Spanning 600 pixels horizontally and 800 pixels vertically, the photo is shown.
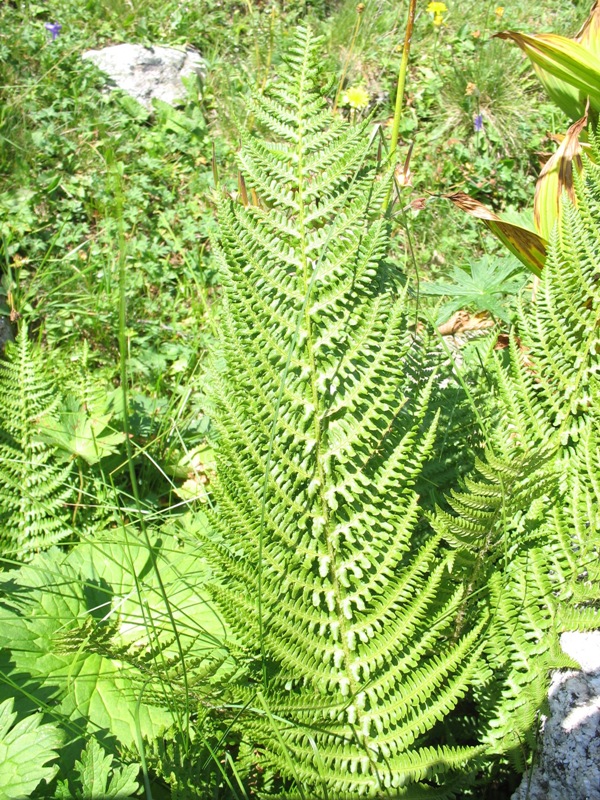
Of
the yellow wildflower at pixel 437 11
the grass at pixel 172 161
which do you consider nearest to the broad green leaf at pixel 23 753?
the grass at pixel 172 161

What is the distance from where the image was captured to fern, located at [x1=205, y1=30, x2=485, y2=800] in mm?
1415

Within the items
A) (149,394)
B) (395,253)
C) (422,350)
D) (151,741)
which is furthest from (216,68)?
(151,741)

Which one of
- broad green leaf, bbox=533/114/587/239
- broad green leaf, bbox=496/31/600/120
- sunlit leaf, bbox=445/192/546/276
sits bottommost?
sunlit leaf, bbox=445/192/546/276

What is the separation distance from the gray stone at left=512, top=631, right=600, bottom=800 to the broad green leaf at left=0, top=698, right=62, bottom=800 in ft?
3.45

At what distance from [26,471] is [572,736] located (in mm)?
1919

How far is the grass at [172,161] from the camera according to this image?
11.7 feet

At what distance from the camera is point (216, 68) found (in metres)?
5.33

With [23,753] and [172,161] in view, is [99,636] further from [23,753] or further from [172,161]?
[172,161]

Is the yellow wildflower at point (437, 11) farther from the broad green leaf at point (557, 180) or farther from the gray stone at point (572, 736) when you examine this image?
the gray stone at point (572, 736)

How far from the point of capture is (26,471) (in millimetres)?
2467

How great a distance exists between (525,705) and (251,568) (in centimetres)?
70

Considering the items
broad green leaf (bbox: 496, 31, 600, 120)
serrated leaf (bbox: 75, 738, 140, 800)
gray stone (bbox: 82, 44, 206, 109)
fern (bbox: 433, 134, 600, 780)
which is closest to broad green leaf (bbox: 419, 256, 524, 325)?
broad green leaf (bbox: 496, 31, 600, 120)

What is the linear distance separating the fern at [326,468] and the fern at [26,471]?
4.03ft

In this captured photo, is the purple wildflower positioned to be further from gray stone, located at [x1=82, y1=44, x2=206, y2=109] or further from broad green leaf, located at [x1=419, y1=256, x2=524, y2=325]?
broad green leaf, located at [x1=419, y1=256, x2=524, y2=325]
